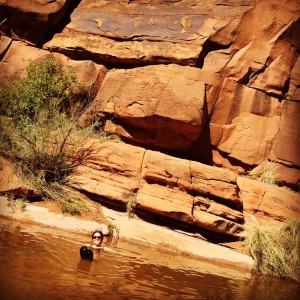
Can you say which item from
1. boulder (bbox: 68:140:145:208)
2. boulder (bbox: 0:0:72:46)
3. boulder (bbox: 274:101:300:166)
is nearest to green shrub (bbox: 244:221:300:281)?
boulder (bbox: 274:101:300:166)

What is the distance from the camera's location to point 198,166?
7555mm

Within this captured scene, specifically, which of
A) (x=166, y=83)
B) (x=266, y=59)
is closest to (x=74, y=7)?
(x=166, y=83)

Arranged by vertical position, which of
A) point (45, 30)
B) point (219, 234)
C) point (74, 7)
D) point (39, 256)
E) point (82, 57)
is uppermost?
point (74, 7)

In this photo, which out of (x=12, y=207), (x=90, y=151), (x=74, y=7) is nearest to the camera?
(x=12, y=207)

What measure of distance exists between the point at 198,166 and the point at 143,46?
4.40 metres

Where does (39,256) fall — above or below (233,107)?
below

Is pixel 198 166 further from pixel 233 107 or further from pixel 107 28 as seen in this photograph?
pixel 107 28

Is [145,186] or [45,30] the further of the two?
[45,30]

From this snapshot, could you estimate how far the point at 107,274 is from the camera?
15.3ft

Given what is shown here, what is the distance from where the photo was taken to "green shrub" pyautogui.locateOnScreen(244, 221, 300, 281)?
→ 634cm

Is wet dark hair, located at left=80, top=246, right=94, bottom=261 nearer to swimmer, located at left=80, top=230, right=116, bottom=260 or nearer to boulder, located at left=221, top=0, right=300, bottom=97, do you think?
swimmer, located at left=80, top=230, right=116, bottom=260

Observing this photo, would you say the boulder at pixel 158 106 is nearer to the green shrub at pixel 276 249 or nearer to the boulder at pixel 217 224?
the boulder at pixel 217 224

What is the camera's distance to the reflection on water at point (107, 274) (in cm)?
382

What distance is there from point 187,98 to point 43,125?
3.84 metres
